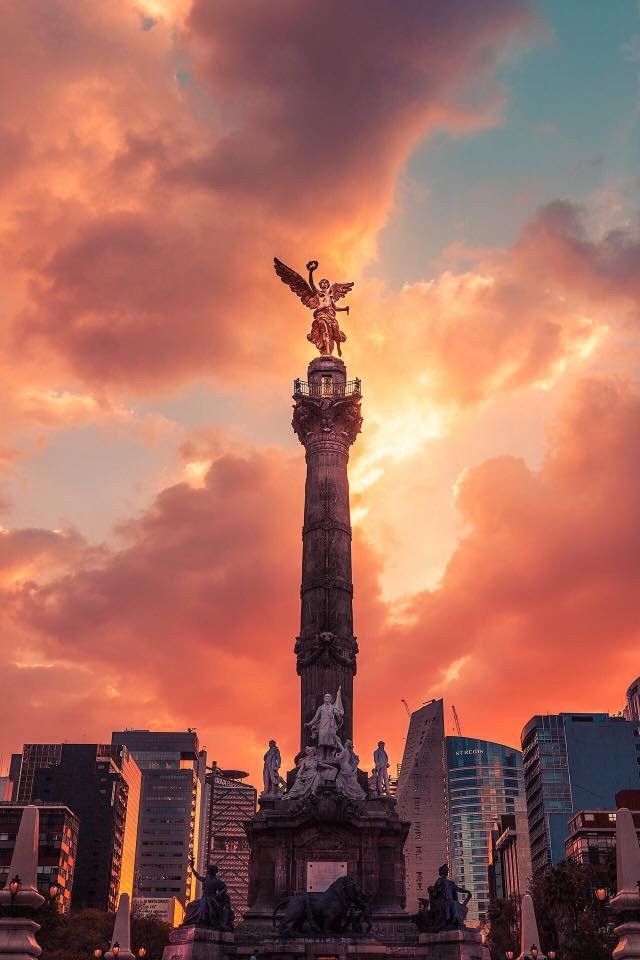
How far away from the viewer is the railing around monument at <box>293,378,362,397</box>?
6369cm

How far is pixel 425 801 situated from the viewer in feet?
521

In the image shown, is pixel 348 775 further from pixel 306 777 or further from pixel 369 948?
pixel 369 948

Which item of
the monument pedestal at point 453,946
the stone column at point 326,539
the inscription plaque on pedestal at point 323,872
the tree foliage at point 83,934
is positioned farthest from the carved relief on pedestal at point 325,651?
the tree foliage at point 83,934

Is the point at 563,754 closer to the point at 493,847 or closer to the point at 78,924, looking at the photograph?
the point at 493,847

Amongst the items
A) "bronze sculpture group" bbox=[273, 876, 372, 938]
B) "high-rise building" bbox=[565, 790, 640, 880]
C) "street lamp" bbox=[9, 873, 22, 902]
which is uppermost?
"high-rise building" bbox=[565, 790, 640, 880]

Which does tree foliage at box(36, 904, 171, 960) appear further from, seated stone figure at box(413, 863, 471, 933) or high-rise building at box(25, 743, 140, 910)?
high-rise building at box(25, 743, 140, 910)

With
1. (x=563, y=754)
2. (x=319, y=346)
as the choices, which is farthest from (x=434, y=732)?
(x=319, y=346)

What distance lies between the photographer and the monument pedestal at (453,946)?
133 feet

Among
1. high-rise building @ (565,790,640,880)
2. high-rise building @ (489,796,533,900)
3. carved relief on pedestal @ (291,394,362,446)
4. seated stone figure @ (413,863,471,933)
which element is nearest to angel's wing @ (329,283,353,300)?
carved relief on pedestal @ (291,394,362,446)

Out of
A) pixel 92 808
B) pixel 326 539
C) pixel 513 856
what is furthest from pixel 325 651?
pixel 92 808

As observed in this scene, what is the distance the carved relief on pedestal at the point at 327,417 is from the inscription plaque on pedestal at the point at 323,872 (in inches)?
962

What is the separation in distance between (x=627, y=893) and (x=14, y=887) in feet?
47.4

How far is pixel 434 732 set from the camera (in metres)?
164

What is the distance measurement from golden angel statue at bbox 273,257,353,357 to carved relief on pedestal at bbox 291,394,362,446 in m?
5.47
